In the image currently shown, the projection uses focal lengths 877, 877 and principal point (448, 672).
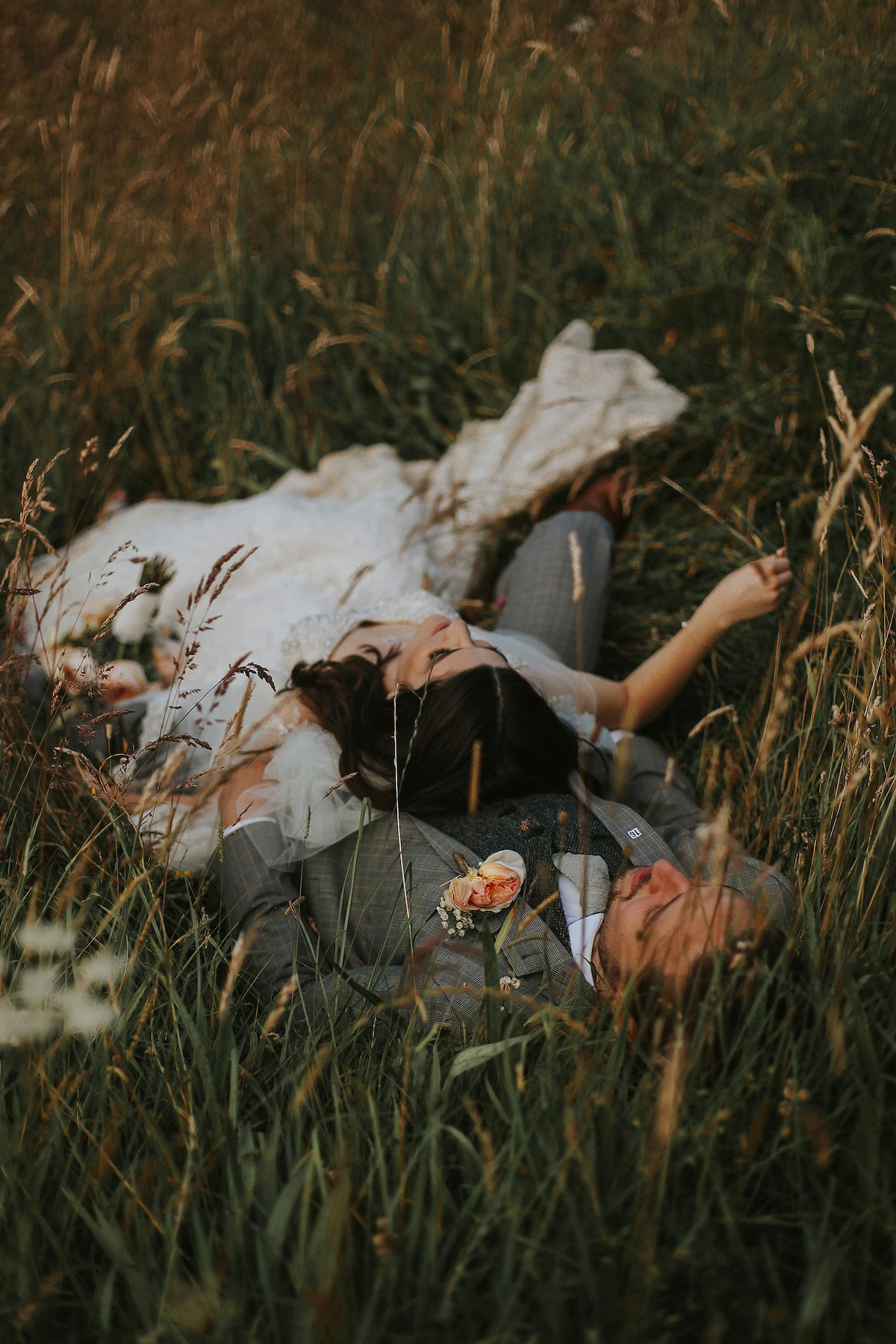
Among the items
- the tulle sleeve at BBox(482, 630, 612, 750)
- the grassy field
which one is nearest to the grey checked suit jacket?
the grassy field

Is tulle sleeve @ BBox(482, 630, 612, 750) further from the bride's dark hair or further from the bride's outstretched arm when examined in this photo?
the bride's dark hair

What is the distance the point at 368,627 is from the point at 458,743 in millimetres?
626

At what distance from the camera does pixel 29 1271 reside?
3.38 feet

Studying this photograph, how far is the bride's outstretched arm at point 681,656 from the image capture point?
2.25 m

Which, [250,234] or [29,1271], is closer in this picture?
[29,1271]

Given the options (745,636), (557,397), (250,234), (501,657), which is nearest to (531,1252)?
(501,657)

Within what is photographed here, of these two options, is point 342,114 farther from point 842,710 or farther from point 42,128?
point 842,710

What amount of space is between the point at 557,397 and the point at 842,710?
1618mm

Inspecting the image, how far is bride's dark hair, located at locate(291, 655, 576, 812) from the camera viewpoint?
6.59 ft

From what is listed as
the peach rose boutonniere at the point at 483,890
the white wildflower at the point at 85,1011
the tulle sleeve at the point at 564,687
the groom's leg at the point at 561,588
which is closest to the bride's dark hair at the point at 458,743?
the tulle sleeve at the point at 564,687

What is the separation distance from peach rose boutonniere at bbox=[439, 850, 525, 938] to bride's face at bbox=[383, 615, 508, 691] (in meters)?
0.53

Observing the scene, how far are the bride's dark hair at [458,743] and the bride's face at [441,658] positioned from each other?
4 cm

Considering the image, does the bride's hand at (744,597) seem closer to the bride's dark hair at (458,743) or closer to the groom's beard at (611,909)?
the bride's dark hair at (458,743)

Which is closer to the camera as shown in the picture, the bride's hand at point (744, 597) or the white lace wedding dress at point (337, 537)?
the bride's hand at point (744, 597)
